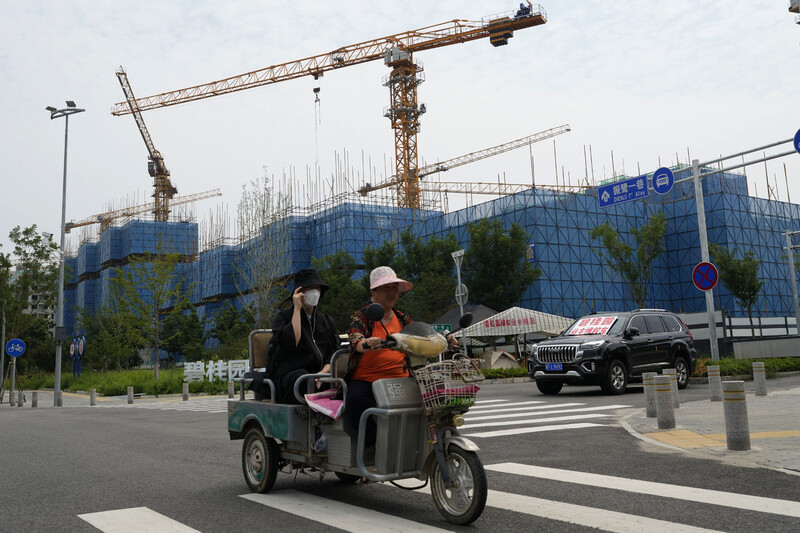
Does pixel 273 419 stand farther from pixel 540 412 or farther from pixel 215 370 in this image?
pixel 215 370

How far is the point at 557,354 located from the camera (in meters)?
15.5

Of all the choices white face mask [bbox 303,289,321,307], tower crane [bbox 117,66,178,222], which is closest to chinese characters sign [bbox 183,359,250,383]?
Answer: white face mask [bbox 303,289,321,307]

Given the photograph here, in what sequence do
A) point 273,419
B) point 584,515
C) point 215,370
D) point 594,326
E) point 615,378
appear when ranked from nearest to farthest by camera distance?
1. point 584,515
2. point 273,419
3. point 615,378
4. point 594,326
5. point 215,370

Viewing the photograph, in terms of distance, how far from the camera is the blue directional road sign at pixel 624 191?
970 inches

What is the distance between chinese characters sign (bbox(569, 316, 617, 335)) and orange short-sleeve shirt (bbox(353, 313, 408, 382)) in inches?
444

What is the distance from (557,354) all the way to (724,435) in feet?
22.2

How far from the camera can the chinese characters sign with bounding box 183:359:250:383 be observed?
2916 centimetres

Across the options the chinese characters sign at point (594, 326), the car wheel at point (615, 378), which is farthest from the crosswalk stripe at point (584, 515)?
the chinese characters sign at point (594, 326)

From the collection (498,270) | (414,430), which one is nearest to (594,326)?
(414,430)

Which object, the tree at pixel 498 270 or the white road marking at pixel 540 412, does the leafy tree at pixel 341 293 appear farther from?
the white road marking at pixel 540 412

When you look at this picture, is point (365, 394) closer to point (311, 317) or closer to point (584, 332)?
point (311, 317)

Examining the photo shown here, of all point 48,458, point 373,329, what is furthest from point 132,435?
point 373,329

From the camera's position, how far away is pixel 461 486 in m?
4.74

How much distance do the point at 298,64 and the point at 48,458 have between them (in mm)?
70851
